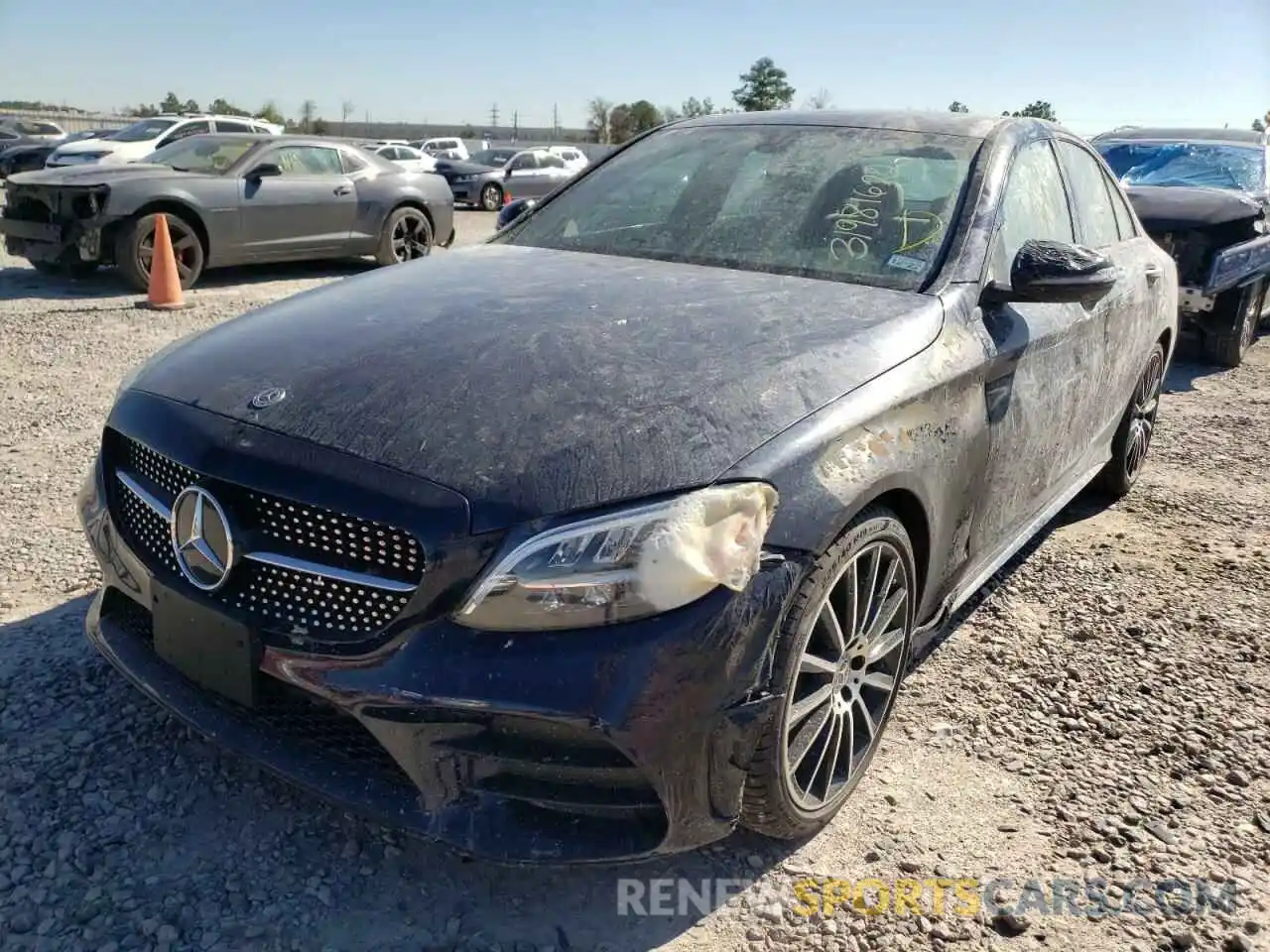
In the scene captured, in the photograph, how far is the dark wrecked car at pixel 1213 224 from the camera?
7.28 m

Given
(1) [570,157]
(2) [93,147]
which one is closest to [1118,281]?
(2) [93,147]

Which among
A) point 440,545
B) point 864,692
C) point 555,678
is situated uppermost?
point 440,545

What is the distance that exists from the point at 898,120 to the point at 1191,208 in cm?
512

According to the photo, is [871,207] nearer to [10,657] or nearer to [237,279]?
[10,657]

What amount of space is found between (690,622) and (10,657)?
7.18ft

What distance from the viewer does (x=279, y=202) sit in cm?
982

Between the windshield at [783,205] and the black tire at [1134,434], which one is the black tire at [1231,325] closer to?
the black tire at [1134,434]

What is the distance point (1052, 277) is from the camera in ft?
8.98

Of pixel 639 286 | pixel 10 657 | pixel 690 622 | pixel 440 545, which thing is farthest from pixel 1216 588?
pixel 10 657

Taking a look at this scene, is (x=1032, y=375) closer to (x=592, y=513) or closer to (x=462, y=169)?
(x=592, y=513)

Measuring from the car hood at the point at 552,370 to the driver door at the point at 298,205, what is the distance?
742cm

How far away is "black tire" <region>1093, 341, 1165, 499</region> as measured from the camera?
449cm

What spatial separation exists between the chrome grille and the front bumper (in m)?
0.06

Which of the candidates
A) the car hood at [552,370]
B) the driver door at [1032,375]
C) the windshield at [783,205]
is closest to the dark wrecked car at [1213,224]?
the driver door at [1032,375]
